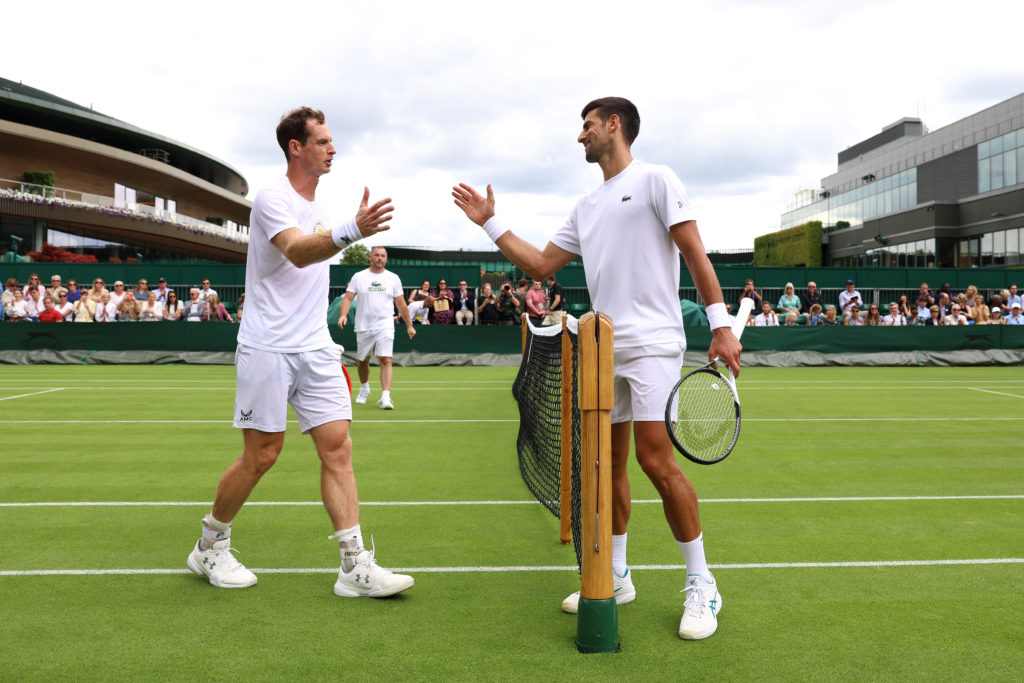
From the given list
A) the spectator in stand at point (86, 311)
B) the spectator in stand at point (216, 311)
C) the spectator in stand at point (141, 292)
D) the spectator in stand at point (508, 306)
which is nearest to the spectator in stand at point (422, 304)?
the spectator in stand at point (508, 306)

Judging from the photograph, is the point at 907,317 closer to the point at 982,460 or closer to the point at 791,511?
the point at 982,460

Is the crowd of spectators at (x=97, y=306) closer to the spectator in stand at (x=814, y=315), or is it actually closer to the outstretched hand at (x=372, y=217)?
the spectator in stand at (x=814, y=315)

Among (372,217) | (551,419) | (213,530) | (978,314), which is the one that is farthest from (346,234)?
(978,314)

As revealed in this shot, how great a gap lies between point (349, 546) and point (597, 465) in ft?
4.77

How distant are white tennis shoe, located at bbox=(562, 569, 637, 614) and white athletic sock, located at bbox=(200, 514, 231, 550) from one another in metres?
1.76

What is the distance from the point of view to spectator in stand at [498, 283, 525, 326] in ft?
65.3

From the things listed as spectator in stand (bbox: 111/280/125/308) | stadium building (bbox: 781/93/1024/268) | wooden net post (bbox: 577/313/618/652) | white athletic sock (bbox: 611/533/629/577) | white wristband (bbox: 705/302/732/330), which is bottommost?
white athletic sock (bbox: 611/533/629/577)

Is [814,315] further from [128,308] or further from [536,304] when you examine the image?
[128,308]

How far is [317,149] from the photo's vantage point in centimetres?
406

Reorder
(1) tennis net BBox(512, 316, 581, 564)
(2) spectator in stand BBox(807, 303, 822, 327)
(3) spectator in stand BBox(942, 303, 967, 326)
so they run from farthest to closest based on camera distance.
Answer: (3) spectator in stand BBox(942, 303, 967, 326) → (2) spectator in stand BBox(807, 303, 822, 327) → (1) tennis net BBox(512, 316, 581, 564)

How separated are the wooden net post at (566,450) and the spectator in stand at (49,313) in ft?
62.2

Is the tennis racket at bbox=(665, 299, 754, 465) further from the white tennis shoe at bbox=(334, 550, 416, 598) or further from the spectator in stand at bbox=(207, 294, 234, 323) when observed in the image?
the spectator in stand at bbox=(207, 294, 234, 323)

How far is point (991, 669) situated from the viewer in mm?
3150

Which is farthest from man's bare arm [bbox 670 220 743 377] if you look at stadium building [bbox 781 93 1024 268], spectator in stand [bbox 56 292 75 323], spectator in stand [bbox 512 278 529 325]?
stadium building [bbox 781 93 1024 268]
